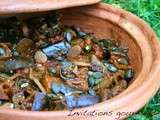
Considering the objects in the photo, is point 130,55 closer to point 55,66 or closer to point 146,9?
point 55,66

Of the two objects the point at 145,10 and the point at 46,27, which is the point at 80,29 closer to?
the point at 46,27

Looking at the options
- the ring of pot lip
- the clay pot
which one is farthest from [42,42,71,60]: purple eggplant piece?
the ring of pot lip

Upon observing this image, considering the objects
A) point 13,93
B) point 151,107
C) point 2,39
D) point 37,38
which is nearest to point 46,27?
point 37,38

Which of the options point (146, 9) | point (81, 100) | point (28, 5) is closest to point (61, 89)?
point (81, 100)

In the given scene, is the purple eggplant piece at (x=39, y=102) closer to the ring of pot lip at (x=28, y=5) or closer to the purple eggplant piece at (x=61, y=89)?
the purple eggplant piece at (x=61, y=89)

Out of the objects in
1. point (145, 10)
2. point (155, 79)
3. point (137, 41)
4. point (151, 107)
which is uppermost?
point (145, 10)

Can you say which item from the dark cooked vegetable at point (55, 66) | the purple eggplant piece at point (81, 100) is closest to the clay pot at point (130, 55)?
the dark cooked vegetable at point (55, 66)
